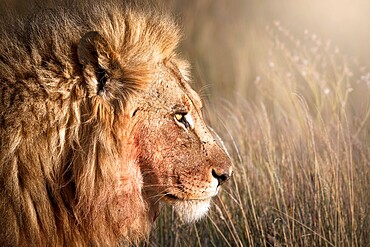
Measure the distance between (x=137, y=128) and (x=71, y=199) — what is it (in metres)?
0.38

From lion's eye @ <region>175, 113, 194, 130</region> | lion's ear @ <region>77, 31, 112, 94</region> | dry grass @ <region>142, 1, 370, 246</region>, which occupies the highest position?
lion's ear @ <region>77, 31, 112, 94</region>

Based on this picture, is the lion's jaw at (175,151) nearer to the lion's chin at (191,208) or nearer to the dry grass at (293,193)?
the lion's chin at (191,208)

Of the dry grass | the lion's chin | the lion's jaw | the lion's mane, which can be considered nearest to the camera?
the lion's mane

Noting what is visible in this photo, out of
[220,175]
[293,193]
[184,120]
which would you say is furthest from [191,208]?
[293,193]

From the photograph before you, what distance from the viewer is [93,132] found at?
2.92 m

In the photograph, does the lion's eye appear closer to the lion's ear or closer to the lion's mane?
the lion's mane

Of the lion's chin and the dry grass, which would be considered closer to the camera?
the lion's chin

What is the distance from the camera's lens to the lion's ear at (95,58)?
114 inches

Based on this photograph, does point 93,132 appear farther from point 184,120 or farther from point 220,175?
point 220,175

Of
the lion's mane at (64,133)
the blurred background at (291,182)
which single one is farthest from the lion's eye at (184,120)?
the blurred background at (291,182)

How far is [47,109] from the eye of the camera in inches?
113

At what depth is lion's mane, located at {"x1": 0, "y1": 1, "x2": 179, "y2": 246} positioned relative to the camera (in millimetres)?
2852

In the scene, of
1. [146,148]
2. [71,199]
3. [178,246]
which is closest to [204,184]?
[146,148]

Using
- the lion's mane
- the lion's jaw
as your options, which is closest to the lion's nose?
the lion's jaw
